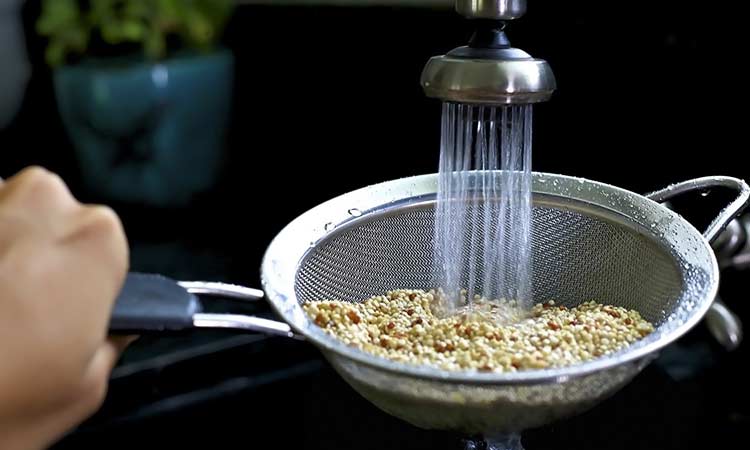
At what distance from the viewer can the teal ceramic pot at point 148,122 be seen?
140 centimetres

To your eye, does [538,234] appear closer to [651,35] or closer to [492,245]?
[492,245]

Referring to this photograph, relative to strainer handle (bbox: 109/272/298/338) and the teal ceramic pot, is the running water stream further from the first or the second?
the teal ceramic pot

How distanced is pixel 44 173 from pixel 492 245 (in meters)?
0.47

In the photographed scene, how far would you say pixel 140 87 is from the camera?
1.40 m

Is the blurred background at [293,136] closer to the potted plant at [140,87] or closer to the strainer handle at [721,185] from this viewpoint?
the potted plant at [140,87]

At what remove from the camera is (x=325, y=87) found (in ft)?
4.61

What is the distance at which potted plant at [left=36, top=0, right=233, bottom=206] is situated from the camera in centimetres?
141

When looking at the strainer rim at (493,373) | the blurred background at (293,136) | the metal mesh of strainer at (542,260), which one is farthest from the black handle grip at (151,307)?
the blurred background at (293,136)

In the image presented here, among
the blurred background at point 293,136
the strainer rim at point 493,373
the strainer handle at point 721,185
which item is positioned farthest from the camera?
the blurred background at point 293,136

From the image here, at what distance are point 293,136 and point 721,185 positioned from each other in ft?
3.25

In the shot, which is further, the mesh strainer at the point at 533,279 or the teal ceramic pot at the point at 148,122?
the teal ceramic pot at the point at 148,122

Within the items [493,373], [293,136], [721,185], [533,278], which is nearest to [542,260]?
[533,278]

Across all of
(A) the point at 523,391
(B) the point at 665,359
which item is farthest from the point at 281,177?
(A) the point at 523,391

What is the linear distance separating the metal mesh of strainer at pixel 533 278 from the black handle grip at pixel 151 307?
0.37 ft
